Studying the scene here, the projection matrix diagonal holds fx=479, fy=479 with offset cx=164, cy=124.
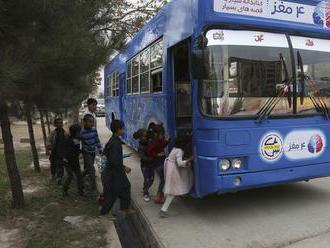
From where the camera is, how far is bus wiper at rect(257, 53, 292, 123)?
6.28 metres

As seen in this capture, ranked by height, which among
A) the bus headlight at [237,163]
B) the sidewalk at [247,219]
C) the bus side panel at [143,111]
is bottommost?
the sidewalk at [247,219]

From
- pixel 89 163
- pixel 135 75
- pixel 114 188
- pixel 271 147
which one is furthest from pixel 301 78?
pixel 135 75

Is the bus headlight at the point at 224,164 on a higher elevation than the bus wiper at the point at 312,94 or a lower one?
lower

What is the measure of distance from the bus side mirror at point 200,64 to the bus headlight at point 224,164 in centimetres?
108

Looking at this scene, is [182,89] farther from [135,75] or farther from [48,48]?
[135,75]

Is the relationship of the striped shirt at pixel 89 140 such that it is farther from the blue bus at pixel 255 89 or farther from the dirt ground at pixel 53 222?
the blue bus at pixel 255 89

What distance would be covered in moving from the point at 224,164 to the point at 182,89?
205 cm

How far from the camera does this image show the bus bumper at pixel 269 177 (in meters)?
6.09

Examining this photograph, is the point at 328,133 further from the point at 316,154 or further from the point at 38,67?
the point at 38,67

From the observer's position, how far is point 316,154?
22.1 ft

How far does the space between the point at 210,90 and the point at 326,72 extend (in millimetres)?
1973

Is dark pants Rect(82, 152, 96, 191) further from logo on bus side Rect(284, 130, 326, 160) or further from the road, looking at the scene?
logo on bus side Rect(284, 130, 326, 160)

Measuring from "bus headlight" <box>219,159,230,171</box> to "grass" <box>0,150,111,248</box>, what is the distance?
5.64 ft

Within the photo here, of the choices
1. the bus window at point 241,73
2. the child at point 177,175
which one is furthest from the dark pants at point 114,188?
the bus window at point 241,73
